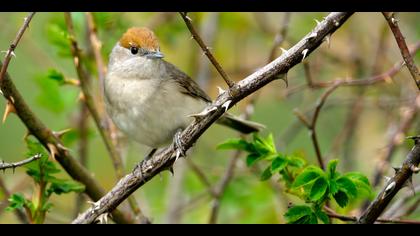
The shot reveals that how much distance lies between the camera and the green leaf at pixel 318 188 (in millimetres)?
2797

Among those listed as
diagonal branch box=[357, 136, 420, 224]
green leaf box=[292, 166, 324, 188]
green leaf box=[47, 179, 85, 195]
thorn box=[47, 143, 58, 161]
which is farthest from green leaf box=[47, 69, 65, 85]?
diagonal branch box=[357, 136, 420, 224]

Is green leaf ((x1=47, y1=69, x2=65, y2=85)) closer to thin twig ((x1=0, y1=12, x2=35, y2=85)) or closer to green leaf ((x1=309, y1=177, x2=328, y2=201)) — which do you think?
thin twig ((x1=0, y1=12, x2=35, y2=85))

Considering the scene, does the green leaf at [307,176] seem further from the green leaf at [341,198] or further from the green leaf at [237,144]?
the green leaf at [237,144]

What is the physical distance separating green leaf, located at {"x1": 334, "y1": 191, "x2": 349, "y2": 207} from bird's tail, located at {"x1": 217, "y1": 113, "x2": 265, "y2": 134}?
183cm

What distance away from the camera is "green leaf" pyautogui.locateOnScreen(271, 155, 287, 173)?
3045mm

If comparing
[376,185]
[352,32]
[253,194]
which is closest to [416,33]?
[352,32]

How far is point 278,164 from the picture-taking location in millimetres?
3084

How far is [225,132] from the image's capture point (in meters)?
7.18

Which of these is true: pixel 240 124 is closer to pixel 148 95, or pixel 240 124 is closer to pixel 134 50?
pixel 148 95

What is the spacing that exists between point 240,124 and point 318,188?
211 centimetres

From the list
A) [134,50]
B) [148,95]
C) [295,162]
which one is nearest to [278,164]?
[295,162]
